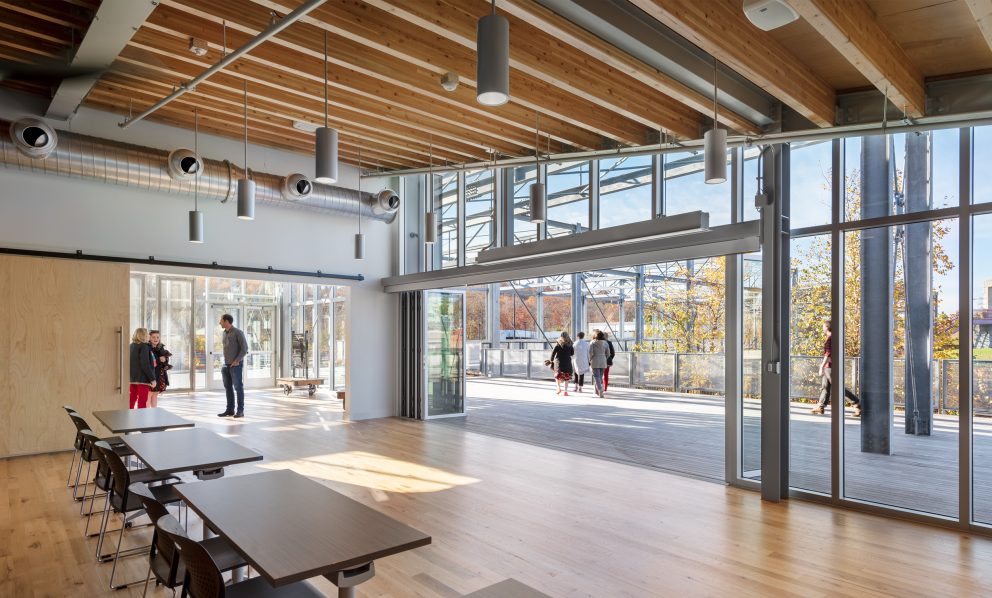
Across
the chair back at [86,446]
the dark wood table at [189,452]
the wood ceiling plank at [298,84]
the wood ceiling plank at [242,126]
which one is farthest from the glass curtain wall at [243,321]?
the dark wood table at [189,452]

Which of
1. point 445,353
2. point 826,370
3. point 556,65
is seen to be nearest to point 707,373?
point 445,353

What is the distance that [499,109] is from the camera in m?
6.05

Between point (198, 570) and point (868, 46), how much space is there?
172 inches

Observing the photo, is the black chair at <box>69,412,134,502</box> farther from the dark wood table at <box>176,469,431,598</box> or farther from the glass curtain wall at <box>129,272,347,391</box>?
the glass curtain wall at <box>129,272,347,391</box>

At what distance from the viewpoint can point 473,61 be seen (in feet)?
16.7

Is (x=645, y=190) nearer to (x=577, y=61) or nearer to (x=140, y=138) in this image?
(x=577, y=61)

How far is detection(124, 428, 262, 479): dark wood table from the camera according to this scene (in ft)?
11.8

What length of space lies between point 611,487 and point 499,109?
3696 mm

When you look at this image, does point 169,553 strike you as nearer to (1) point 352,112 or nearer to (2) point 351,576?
(2) point 351,576

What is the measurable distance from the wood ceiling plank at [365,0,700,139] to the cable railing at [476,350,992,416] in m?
2.37

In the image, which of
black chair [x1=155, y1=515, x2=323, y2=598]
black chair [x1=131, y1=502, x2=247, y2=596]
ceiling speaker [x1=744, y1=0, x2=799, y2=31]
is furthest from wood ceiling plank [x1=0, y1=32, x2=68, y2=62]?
ceiling speaker [x1=744, y1=0, x2=799, y2=31]

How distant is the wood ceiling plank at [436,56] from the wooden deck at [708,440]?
2.97 m

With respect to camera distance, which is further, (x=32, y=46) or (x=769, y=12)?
(x=32, y=46)

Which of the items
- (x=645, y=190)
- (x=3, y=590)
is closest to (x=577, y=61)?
(x=645, y=190)
